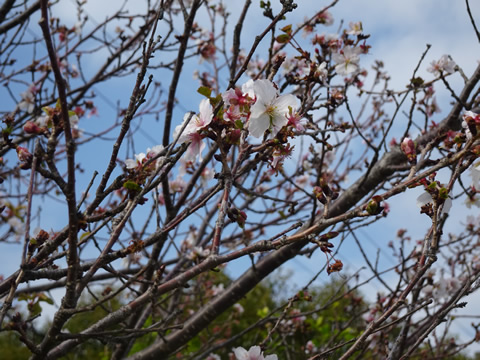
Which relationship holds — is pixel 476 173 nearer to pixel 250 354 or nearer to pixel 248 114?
pixel 248 114

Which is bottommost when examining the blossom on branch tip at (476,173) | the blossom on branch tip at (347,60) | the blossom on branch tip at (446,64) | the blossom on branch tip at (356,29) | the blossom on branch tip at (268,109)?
the blossom on branch tip at (476,173)

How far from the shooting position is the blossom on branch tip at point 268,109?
1.08 meters

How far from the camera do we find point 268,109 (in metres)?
1.11

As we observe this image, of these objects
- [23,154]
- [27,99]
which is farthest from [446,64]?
[27,99]

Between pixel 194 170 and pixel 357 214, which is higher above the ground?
pixel 194 170

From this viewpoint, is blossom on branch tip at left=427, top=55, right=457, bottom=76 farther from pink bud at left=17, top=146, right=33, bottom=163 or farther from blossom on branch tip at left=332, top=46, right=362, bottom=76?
pink bud at left=17, top=146, right=33, bottom=163

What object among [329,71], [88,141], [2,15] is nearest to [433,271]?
[329,71]

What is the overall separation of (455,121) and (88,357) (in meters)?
9.60

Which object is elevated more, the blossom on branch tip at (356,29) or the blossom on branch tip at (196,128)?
the blossom on branch tip at (356,29)

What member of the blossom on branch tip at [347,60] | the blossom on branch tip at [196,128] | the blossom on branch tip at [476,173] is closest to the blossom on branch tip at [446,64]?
the blossom on branch tip at [347,60]

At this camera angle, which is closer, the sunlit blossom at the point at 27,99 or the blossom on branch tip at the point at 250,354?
the blossom on branch tip at the point at 250,354

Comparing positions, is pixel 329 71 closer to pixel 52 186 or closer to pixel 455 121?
pixel 455 121

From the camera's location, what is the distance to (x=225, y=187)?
1121 millimetres

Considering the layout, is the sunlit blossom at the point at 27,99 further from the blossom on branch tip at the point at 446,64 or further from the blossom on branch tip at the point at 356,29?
the blossom on branch tip at the point at 446,64
